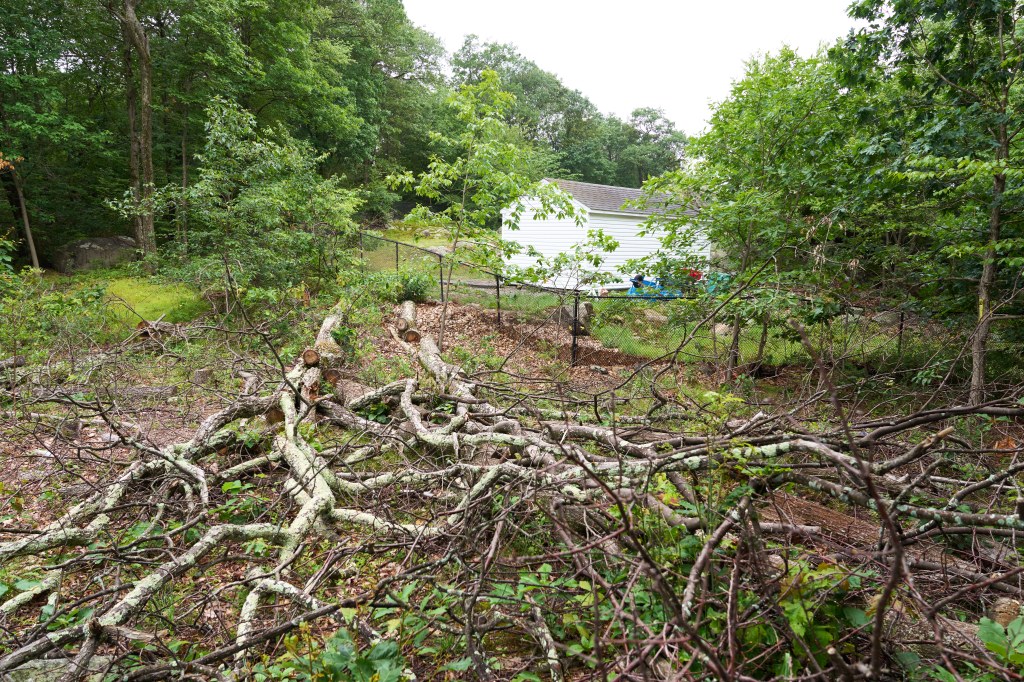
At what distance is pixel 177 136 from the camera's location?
16.5 meters

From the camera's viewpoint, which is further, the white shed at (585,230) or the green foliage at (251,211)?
the white shed at (585,230)

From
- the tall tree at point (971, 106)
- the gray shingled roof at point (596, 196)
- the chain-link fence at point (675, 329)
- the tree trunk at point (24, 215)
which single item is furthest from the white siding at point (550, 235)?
the tree trunk at point (24, 215)

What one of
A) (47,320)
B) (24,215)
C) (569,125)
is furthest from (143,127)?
(569,125)

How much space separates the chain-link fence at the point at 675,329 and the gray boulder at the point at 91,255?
11.3 meters

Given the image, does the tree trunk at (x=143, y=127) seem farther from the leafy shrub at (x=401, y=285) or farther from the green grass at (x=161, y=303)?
the leafy shrub at (x=401, y=285)

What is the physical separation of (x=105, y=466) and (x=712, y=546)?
A: 5100mm

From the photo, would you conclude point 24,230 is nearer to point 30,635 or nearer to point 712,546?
point 30,635

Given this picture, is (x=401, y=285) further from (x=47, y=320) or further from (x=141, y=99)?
(x=141, y=99)

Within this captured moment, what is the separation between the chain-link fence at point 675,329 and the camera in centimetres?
649

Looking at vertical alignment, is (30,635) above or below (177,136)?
below

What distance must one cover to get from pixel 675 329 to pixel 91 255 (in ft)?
58.8

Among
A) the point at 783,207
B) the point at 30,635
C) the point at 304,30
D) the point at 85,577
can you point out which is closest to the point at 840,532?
the point at 30,635

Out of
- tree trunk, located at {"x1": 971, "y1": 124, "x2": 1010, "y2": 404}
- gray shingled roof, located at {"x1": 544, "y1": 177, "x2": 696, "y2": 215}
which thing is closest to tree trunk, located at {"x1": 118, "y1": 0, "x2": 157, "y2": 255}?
gray shingled roof, located at {"x1": 544, "y1": 177, "x2": 696, "y2": 215}

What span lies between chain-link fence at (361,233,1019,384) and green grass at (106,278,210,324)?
16.0 feet
